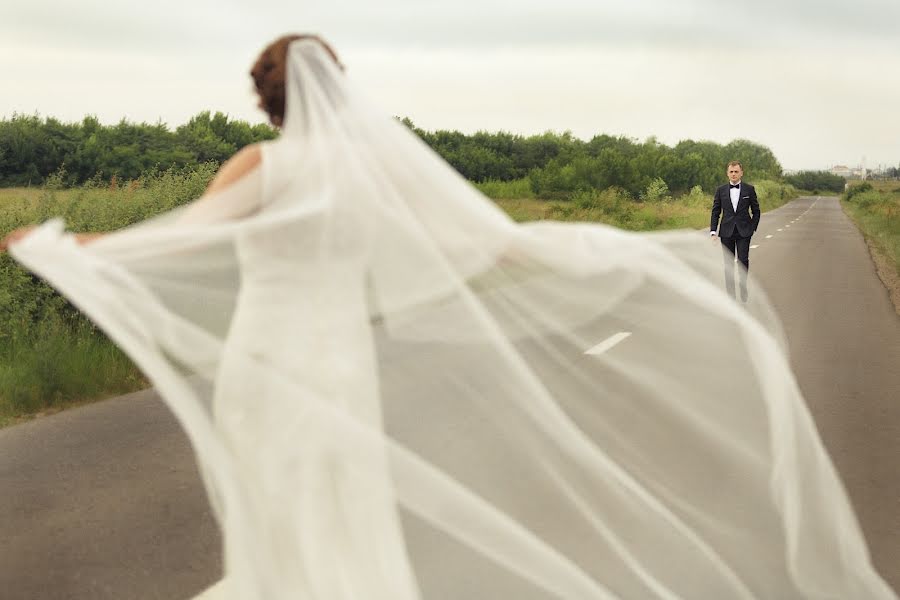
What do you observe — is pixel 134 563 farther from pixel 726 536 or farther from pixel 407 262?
pixel 726 536

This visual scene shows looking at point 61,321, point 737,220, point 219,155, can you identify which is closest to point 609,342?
point 61,321

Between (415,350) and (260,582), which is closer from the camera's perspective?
(260,582)

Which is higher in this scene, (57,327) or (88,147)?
(88,147)

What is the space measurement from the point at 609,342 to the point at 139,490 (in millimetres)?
2991

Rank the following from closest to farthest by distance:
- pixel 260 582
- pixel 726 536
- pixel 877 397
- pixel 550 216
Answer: pixel 260 582 < pixel 726 536 < pixel 877 397 < pixel 550 216

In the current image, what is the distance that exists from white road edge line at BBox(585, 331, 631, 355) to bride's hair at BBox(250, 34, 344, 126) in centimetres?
153

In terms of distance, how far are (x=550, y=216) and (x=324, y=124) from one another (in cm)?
3689

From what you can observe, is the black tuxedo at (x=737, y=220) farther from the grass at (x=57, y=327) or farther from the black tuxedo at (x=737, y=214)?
the grass at (x=57, y=327)

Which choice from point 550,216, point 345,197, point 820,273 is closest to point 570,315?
point 345,197

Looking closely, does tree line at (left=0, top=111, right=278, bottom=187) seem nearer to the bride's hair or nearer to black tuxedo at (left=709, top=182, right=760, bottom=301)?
black tuxedo at (left=709, top=182, right=760, bottom=301)

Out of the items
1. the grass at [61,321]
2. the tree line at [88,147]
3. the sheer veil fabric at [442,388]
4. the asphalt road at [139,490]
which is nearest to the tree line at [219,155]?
the tree line at [88,147]

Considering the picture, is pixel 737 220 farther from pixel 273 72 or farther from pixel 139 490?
pixel 273 72

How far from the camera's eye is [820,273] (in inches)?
813

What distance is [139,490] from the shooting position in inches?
220
